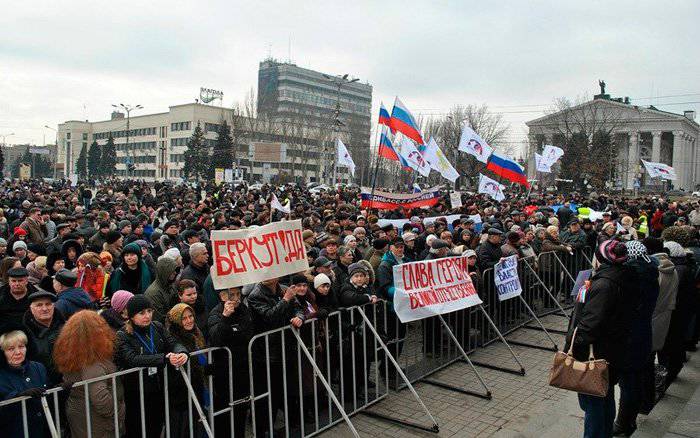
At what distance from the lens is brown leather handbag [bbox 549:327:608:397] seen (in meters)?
4.74

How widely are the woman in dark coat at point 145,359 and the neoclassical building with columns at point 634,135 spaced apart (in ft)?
208

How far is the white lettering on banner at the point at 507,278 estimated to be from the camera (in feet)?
29.0

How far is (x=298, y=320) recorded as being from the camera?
539 cm

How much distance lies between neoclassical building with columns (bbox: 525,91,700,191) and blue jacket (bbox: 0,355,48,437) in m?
64.2

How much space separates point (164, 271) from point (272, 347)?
5.60 feet

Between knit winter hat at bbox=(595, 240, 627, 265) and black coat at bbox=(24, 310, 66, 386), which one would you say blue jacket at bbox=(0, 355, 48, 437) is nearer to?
black coat at bbox=(24, 310, 66, 386)

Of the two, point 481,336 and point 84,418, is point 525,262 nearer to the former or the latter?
point 481,336

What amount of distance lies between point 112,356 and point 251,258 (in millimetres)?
1407

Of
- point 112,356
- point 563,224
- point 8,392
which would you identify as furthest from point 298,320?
point 563,224

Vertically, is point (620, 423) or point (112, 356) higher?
point (112, 356)

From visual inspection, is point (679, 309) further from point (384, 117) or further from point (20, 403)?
point (384, 117)

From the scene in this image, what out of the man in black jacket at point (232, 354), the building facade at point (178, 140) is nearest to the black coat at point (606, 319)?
the man in black jacket at point (232, 354)

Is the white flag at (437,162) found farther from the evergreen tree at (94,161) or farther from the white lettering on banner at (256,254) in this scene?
the evergreen tree at (94,161)

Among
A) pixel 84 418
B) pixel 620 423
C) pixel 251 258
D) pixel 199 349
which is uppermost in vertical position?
pixel 251 258
